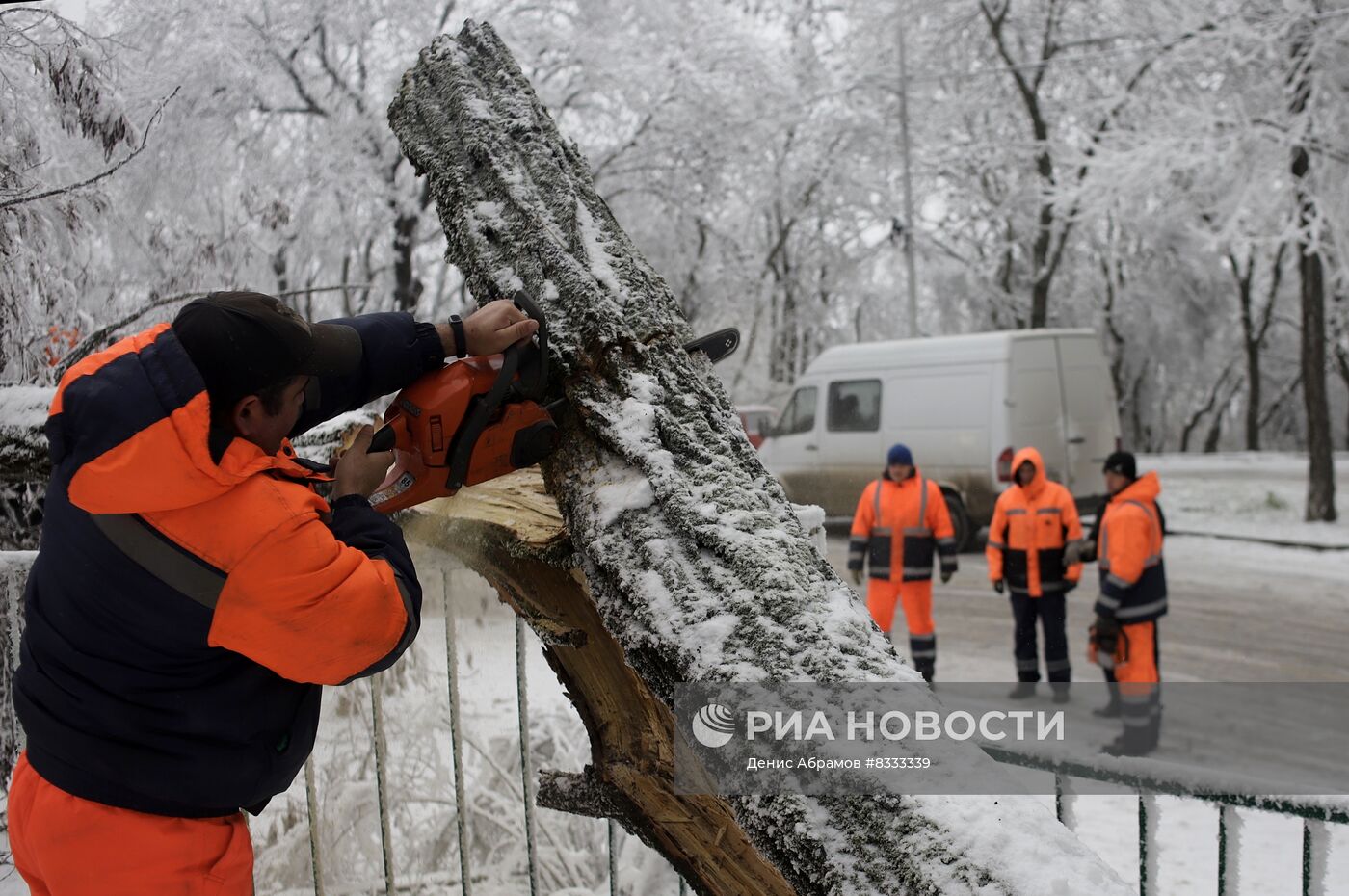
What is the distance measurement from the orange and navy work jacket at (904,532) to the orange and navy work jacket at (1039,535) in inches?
15.7

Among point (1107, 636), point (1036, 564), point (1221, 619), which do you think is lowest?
point (1221, 619)

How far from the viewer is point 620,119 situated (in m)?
11.6

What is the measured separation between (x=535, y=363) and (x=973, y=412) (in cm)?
890

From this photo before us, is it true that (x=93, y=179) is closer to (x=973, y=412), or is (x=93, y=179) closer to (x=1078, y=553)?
(x=1078, y=553)

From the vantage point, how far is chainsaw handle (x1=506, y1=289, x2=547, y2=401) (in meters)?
1.75

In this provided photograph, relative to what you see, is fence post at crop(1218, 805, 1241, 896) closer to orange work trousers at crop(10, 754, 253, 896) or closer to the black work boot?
orange work trousers at crop(10, 754, 253, 896)

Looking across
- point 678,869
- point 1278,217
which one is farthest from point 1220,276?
point 678,869

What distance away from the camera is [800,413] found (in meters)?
11.8

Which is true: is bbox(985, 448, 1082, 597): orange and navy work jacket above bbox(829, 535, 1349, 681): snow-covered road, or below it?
above

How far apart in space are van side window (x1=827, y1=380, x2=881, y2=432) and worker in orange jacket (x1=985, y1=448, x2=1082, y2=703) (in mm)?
5021

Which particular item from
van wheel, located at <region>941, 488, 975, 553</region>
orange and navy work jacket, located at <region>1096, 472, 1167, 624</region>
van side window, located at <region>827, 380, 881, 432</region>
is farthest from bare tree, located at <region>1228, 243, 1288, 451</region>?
orange and navy work jacket, located at <region>1096, 472, 1167, 624</region>

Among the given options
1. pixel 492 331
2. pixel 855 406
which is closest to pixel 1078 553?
pixel 492 331

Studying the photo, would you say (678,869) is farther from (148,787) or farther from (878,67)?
(878,67)

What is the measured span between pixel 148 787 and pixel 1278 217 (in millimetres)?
16814
